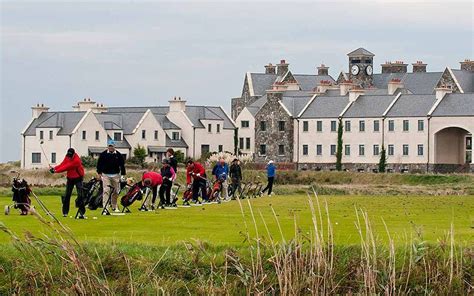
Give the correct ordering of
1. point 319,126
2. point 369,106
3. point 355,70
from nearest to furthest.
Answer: point 369,106 → point 319,126 → point 355,70

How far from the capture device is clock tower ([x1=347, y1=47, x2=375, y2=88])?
468ft

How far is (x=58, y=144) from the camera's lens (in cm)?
12025

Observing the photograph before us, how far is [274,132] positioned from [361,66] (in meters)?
21.5

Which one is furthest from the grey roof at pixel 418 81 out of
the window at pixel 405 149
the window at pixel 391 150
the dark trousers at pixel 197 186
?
the dark trousers at pixel 197 186

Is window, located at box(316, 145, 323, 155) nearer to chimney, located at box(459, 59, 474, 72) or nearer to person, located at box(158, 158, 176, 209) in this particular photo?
chimney, located at box(459, 59, 474, 72)

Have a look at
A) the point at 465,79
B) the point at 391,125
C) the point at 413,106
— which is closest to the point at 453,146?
the point at 413,106

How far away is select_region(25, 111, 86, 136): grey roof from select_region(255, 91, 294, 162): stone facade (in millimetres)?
17997

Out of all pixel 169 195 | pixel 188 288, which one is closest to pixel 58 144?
pixel 169 195

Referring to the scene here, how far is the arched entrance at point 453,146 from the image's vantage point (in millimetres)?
113125

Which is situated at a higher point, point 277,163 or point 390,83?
point 390,83

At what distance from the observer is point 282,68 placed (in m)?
152

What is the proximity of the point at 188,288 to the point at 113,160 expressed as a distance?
46.8 feet

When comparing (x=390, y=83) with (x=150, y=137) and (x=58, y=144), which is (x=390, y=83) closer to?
(x=150, y=137)

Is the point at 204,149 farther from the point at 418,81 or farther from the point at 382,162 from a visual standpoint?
the point at 418,81
